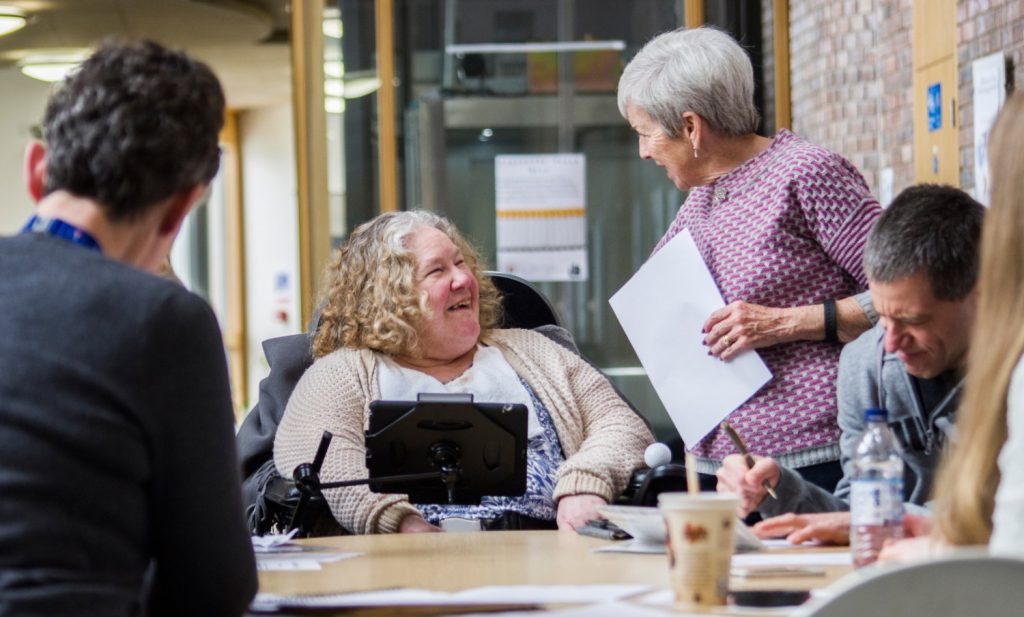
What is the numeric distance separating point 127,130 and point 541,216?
4.63m

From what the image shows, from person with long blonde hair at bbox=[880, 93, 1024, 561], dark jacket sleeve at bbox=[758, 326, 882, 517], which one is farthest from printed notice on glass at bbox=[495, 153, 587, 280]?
person with long blonde hair at bbox=[880, 93, 1024, 561]

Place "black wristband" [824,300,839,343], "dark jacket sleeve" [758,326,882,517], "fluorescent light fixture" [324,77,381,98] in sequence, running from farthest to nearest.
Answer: "fluorescent light fixture" [324,77,381,98], "black wristband" [824,300,839,343], "dark jacket sleeve" [758,326,882,517]

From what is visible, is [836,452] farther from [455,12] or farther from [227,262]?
[227,262]

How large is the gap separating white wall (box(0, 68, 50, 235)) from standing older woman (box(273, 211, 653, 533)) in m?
6.47

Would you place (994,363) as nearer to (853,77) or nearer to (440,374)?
(440,374)

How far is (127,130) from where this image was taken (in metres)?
1.42

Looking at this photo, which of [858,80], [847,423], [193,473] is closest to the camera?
[193,473]

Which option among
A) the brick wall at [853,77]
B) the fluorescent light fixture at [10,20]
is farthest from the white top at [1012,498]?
the fluorescent light fixture at [10,20]

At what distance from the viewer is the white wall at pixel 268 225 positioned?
11562 mm

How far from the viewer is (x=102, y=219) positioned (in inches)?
56.4

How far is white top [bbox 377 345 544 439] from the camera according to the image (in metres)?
3.04

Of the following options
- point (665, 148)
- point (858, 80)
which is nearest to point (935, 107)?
point (858, 80)

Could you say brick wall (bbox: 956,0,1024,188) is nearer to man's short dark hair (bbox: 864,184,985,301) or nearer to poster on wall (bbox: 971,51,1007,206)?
poster on wall (bbox: 971,51,1007,206)

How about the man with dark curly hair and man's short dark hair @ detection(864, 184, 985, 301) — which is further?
man's short dark hair @ detection(864, 184, 985, 301)
